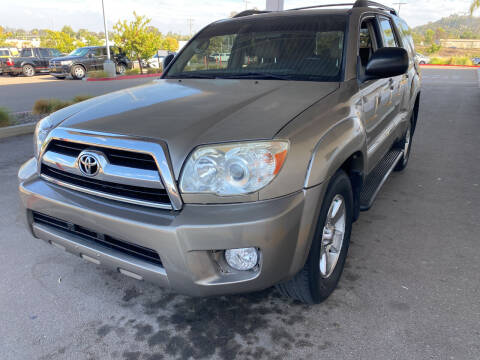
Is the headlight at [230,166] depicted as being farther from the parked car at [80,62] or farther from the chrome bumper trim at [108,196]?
the parked car at [80,62]

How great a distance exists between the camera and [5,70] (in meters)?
21.6

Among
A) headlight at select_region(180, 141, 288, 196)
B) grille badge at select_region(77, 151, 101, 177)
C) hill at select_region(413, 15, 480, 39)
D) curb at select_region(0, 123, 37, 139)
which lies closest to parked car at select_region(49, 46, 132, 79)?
curb at select_region(0, 123, 37, 139)

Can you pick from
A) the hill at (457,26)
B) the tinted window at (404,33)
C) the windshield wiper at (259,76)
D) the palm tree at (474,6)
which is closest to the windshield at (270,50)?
the windshield wiper at (259,76)

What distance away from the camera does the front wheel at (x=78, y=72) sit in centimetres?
1936

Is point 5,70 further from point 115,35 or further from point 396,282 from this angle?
point 396,282

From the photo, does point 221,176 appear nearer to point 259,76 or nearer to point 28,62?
point 259,76

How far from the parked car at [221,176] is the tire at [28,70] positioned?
2291 cm

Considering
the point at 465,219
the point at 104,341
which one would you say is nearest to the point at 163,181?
the point at 104,341

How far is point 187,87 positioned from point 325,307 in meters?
1.77

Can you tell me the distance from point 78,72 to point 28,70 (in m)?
4.82

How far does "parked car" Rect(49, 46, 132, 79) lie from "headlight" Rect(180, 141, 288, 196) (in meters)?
19.9

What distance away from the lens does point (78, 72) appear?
1955 cm

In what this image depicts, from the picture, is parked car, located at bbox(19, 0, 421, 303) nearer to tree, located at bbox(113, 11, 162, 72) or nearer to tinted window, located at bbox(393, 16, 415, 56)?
tinted window, located at bbox(393, 16, 415, 56)

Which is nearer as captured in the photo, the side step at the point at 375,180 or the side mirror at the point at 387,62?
the side mirror at the point at 387,62
